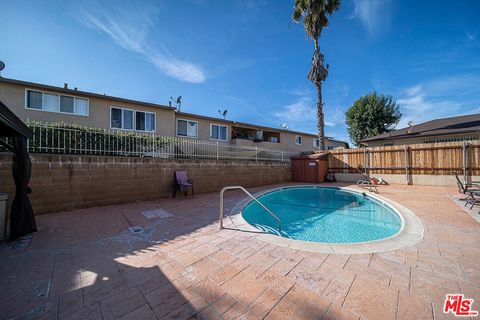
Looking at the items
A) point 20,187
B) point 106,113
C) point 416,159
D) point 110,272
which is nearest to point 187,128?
point 106,113

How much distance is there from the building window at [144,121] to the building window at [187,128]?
1853 mm

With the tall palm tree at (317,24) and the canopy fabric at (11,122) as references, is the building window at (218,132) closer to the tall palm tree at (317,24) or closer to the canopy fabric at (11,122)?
the tall palm tree at (317,24)

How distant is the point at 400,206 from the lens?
6297 mm

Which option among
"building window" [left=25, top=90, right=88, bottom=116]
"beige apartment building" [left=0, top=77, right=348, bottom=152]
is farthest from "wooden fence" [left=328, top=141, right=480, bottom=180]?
"building window" [left=25, top=90, right=88, bottom=116]

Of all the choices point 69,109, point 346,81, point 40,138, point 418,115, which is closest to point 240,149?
point 40,138

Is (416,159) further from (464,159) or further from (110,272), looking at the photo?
(110,272)

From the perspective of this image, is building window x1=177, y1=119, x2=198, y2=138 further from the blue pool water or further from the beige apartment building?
the blue pool water

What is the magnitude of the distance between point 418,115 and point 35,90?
28.3 meters

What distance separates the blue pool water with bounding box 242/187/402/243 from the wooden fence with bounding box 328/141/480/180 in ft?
14.2

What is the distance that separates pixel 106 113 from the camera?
10.8 m

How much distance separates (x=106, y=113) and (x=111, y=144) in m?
5.03

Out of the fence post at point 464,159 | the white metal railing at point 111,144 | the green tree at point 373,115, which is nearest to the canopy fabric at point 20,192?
the white metal railing at point 111,144

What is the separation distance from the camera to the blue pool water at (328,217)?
4.96 meters

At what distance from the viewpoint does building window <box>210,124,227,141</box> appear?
15234 millimetres
